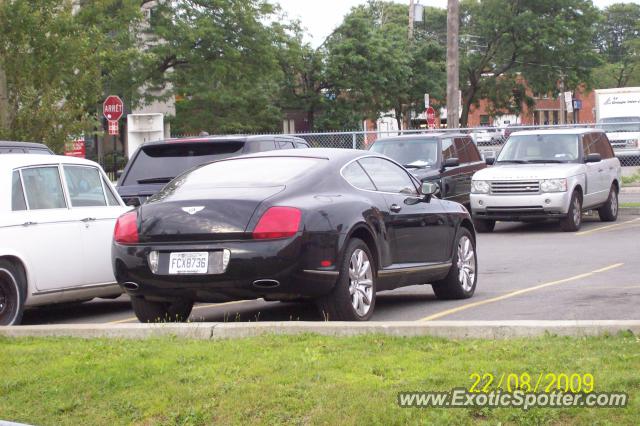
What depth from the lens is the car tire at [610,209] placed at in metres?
23.2

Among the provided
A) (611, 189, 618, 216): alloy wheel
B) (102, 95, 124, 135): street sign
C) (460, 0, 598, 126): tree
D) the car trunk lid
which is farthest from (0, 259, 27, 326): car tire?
(460, 0, 598, 126): tree

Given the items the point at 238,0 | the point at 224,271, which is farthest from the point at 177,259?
the point at 238,0

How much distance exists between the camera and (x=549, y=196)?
811 inches

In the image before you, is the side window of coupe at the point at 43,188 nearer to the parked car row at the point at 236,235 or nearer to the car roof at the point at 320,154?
the parked car row at the point at 236,235

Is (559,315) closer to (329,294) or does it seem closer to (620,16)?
(329,294)

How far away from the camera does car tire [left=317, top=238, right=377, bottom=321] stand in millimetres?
9242

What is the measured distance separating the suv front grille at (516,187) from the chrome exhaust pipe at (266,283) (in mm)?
12585

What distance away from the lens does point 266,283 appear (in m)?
8.91

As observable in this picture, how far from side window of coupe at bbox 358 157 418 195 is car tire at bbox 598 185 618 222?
41.9 feet

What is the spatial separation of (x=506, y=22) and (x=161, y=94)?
23.7 m

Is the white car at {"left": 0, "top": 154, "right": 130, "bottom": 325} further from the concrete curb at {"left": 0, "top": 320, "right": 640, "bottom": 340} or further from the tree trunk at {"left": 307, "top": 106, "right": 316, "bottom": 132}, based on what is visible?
the tree trunk at {"left": 307, "top": 106, "right": 316, "bottom": 132}

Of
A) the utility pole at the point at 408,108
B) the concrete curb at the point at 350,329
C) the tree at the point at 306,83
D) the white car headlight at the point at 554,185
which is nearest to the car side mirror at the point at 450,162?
the white car headlight at the point at 554,185

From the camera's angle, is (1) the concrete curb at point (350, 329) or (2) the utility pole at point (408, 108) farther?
(2) the utility pole at point (408, 108)

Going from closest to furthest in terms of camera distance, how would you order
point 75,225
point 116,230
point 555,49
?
point 116,230 < point 75,225 < point 555,49
